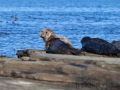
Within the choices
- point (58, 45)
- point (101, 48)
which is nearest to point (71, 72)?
point (101, 48)

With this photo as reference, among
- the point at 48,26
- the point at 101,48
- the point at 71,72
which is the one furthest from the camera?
the point at 48,26

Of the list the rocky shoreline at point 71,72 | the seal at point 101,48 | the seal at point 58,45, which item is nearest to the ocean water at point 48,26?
the seal at point 58,45

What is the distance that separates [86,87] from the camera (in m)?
8.83

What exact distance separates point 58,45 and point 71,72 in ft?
19.3

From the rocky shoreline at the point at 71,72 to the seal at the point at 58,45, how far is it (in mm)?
4004

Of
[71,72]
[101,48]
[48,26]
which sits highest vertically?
[71,72]

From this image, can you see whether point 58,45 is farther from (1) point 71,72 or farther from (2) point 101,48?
(1) point 71,72

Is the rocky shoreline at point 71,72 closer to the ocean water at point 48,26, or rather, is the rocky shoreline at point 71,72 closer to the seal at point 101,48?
the seal at point 101,48

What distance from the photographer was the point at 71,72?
927cm

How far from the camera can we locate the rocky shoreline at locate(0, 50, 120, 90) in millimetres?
8883

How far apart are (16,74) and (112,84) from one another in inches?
68.5

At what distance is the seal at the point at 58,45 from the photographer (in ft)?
47.1

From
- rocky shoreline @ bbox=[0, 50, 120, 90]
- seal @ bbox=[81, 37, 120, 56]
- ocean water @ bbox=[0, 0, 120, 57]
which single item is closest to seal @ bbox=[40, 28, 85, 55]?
seal @ bbox=[81, 37, 120, 56]

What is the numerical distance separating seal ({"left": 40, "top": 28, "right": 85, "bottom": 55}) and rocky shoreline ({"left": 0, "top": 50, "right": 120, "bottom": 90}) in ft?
13.1
